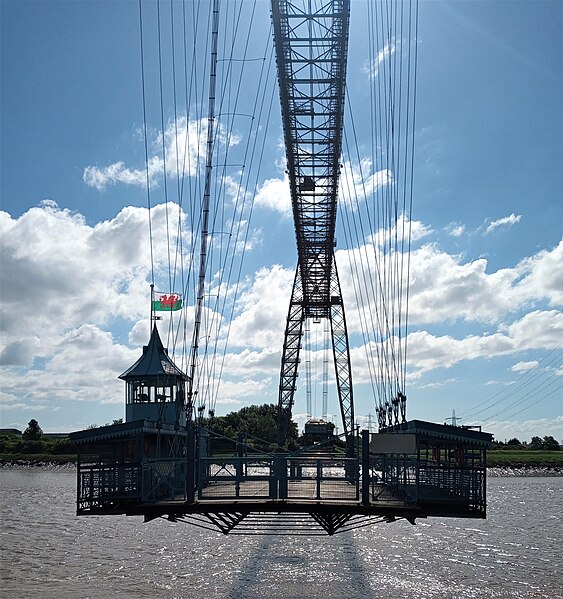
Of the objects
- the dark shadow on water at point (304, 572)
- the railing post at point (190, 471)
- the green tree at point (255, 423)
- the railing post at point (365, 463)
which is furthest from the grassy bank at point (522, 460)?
the railing post at point (190, 471)

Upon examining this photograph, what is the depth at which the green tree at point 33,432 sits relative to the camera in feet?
432

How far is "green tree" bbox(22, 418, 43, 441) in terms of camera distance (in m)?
132

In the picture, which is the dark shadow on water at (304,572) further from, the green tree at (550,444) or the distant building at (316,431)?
the green tree at (550,444)

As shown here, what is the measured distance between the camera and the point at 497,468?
104000 mm

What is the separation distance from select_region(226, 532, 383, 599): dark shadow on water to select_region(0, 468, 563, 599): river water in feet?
0.13

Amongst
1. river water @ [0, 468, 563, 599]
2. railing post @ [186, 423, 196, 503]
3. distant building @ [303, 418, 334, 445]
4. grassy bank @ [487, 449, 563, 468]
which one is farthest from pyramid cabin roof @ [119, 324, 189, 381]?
grassy bank @ [487, 449, 563, 468]

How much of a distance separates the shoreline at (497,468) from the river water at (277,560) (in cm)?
4969

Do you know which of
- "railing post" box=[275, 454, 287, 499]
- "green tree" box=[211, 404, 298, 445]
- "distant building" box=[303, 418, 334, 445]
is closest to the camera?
"railing post" box=[275, 454, 287, 499]

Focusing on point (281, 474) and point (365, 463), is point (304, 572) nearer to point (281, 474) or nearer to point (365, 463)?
point (281, 474)

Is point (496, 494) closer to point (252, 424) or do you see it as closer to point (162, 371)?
point (252, 424)

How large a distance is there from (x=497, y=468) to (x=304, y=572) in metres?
80.0

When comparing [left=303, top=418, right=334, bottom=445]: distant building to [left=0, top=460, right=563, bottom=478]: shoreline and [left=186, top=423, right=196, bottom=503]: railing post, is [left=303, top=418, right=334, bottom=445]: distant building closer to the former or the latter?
[left=0, top=460, right=563, bottom=478]: shoreline

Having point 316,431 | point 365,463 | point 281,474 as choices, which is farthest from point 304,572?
point 316,431

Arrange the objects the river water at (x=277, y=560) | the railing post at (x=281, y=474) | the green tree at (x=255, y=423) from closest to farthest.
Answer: the railing post at (x=281, y=474)
the river water at (x=277, y=560)
the green tree at (x=255, y=423)
